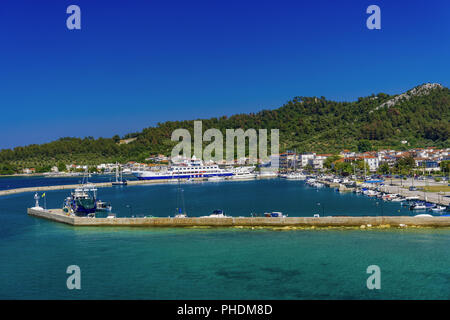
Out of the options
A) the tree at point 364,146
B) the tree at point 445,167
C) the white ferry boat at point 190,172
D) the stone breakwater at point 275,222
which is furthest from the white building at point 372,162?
the stone breakwater at point 275,222

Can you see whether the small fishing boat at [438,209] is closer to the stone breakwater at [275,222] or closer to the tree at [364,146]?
the stone breakwater at [275,222]

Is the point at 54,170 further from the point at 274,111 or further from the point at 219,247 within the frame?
the point at 219,247

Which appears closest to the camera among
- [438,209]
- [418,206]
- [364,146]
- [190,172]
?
[438,209]

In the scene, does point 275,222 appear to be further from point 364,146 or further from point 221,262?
point 364,146

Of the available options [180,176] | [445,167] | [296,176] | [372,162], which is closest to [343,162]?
[372,162]

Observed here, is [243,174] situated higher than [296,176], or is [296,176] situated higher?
[243,174]
